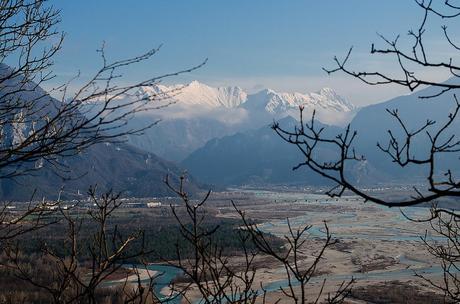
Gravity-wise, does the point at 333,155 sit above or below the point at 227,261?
above

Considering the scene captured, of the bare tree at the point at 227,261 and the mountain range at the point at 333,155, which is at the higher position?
the mountain range at the point at 333,155

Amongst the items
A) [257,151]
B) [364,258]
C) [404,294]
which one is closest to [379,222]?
[364,258]

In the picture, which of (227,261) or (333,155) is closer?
(227,261)

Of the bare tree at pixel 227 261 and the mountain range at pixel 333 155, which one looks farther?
the mountain range at pixel 333 155

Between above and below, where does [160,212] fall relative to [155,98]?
below

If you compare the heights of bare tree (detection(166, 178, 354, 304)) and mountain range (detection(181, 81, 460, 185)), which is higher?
mountain range (detection(181, 81, 460, 185))

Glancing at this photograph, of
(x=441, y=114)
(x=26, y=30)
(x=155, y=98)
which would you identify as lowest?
(x=155, y=98)

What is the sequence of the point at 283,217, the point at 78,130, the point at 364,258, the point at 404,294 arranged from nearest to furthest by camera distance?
the point at 78,130, the point at 404,294, the point at 364,258, the point at 283,217

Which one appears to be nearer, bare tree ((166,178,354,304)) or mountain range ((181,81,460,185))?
bare tree ((166,178,354,304))

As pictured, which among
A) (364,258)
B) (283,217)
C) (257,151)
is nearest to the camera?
(364,258)

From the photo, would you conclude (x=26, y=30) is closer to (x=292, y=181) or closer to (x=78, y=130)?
(x=78, y=130)

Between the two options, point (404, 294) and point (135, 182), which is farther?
point (135, 182)
